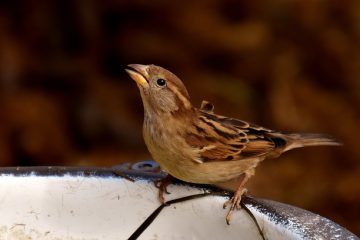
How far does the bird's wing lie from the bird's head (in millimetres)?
75

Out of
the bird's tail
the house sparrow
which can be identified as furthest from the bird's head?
the bird's tail

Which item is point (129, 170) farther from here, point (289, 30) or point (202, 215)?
point (289, 30)

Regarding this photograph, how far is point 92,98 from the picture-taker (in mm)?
5055

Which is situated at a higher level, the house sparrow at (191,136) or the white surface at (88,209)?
the house sparrow at (191,136)

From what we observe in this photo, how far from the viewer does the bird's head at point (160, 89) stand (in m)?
2.76

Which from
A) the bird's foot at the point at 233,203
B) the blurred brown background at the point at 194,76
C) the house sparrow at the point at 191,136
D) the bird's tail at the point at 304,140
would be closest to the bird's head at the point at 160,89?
the house sparrow at the point at 191,136

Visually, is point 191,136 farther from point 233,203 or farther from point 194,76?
point 194,76

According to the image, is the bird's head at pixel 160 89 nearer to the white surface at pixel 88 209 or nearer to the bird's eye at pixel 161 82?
the bird's eye at pixel 161 82

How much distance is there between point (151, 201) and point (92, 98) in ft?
9.06

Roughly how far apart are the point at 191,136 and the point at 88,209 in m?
0.60

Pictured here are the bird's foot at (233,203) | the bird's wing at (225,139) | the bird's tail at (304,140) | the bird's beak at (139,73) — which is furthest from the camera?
the bird's tail at (304,140)

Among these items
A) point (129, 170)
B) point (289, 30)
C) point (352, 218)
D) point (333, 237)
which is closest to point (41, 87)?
point (289, 30)

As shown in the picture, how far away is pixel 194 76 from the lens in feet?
17.4

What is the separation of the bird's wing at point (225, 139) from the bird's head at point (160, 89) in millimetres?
75
